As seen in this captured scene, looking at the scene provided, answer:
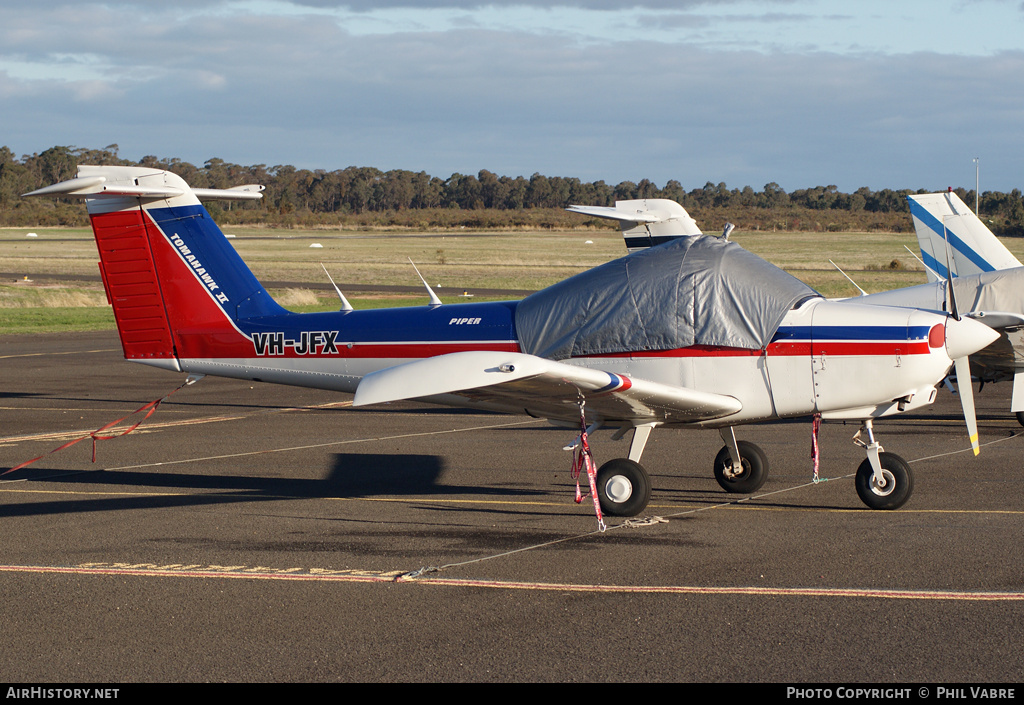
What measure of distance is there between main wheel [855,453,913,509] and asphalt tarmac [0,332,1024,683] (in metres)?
0.13

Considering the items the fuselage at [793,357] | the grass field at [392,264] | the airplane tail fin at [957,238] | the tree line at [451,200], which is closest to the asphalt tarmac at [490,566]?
the fuselage at [793,357]

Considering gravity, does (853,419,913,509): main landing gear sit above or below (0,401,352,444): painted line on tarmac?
above

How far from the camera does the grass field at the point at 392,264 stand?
38.4m

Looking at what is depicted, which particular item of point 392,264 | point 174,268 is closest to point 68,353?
point 174,268

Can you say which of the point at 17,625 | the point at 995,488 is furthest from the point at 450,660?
the point at 995,488

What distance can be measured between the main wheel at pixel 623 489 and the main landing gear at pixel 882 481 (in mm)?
1822

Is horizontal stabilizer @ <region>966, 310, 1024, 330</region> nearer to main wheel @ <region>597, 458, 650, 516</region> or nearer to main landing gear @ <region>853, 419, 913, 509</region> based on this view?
main landing gear @ <region>853, 419, 913, 509</region>

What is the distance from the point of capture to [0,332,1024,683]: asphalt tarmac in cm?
532

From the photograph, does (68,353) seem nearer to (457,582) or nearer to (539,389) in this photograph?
(539,389)

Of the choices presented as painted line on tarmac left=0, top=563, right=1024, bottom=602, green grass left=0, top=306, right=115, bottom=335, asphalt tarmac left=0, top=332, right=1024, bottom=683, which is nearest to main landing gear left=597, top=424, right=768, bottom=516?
asphalt tarmac left=0, top=332, right=1024, bottom=683

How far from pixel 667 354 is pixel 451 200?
575 feet

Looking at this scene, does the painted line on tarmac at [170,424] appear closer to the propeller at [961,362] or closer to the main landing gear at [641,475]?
the main landing gear at [641,475]

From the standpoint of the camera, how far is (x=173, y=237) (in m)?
10.6

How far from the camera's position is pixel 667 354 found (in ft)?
28.6
